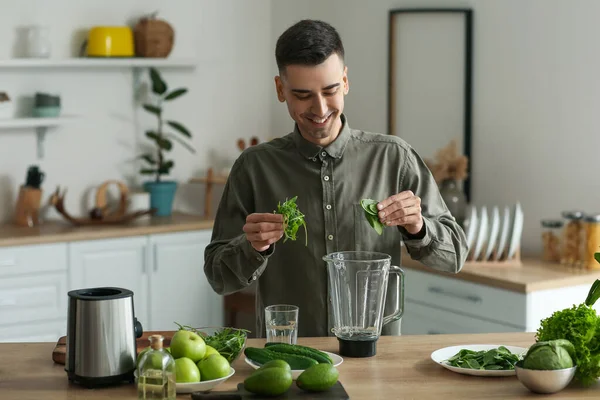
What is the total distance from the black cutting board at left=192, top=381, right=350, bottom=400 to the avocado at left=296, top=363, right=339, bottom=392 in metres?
0.01

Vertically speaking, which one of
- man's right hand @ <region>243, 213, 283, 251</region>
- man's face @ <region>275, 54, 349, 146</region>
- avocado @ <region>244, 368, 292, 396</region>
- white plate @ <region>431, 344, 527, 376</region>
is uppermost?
man's face @ <region>275, 54, 349, 146</region>

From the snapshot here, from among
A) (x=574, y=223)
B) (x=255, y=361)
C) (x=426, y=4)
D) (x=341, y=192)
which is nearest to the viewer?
(x=255, y=361)

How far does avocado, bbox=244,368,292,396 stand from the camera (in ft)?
6.03

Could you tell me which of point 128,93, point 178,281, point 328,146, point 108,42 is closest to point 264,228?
point 328,146

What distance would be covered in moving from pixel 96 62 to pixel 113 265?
39.2 inches

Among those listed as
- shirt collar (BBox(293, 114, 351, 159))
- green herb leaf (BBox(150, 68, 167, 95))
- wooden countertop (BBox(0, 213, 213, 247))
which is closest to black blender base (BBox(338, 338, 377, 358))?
shirt collar (BBox(293, 114, 351, 159))

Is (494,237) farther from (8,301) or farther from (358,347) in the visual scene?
(8,301)

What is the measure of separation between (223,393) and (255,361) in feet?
0.62

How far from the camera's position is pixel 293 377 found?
1.96 m

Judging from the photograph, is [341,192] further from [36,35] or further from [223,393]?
[36,35]

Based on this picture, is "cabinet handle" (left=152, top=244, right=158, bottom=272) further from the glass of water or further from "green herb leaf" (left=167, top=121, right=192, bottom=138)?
the glass of water

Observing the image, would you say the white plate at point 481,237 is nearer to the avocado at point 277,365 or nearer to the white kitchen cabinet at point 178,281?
the white kitchen cabinet at point 178,281

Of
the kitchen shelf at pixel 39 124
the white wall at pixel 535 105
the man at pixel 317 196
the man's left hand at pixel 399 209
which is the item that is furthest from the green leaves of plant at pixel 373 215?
the kitchen shelf at pixel 39 124

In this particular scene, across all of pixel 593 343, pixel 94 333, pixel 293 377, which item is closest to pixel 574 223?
pixel 593 343
